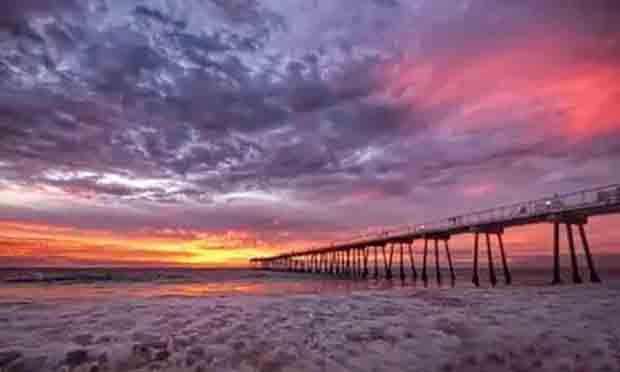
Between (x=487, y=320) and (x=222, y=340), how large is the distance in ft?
19.0

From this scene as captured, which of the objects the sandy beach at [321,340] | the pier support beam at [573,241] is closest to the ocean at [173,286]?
the pier support beam at [573,241]

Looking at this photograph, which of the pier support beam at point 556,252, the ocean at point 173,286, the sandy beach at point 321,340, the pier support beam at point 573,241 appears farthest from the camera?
the pier support beam at point 556,252

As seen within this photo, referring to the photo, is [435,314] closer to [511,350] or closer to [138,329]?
[511,350]

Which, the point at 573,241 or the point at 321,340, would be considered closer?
the point at 321,340

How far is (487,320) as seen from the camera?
8.15m

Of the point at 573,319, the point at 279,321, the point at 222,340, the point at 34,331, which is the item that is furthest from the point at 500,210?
the point at 34,331

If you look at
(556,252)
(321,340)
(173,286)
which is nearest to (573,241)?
(556,252)

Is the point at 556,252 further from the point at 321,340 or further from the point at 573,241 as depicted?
the point at 321,340

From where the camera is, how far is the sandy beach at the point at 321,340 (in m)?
5.57

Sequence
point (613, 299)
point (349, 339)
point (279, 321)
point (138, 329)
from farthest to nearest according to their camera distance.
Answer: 1. point (613, 299)
2. point (279, 321)
3. point (138, 329)
4. point (349, 339)

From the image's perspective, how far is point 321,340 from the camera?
679 centimetres

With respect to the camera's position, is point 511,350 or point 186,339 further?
point 186,339

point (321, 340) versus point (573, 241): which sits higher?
point (573, 241)

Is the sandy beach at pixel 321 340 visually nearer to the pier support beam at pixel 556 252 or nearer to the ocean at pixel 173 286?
the ocean at pixel 173 286
